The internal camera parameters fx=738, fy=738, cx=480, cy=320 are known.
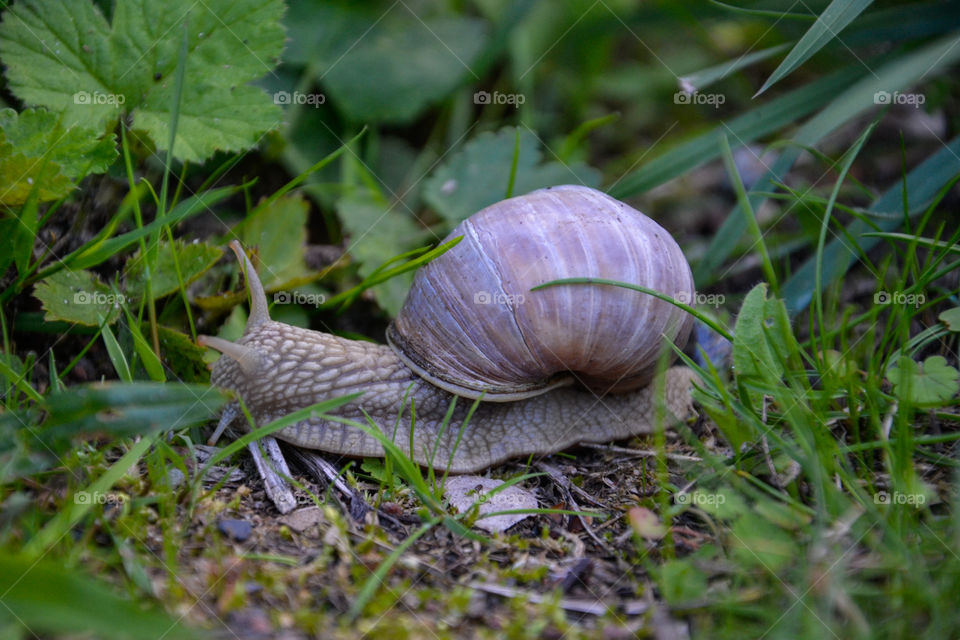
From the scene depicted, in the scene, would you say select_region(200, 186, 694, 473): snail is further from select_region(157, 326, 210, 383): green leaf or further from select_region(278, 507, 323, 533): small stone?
select_region(278, 507, 323, 533): small stone

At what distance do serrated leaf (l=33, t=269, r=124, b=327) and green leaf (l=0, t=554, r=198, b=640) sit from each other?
57.1 inches

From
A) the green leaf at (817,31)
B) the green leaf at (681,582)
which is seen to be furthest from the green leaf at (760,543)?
the green leaf at (817,31)

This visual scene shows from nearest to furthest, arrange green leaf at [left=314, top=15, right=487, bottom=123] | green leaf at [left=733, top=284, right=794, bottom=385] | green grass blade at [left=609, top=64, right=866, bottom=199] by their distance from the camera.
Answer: green leaf at [left=733, top=284, right=794, bottom=385] < green grass blade at [left=609, top=64, right=866, bottom=199] < green leaf at [left=314, top=15, right=487, bottom=123]

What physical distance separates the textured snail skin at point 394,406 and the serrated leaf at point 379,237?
426 mm

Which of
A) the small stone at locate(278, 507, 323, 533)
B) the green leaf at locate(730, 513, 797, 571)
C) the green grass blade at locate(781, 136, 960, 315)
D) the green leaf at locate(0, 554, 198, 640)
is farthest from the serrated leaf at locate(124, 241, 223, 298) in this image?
the green grass blade at locate(781, 136, 960, 315)

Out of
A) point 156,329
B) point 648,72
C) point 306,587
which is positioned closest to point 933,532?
point 306,587

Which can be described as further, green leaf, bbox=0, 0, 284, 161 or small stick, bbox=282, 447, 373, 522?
green leaf, bbox=0, 0, 284, 161

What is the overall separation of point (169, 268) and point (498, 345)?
1.55 metres

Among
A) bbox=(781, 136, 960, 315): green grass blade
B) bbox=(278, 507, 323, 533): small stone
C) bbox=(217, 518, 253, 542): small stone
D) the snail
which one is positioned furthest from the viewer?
bbox=(781, 136, 960, 315): green grass blade

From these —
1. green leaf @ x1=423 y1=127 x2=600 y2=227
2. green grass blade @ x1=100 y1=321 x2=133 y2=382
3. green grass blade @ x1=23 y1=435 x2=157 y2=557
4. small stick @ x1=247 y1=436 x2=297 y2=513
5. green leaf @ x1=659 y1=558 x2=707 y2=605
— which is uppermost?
green leaf @ x1=423 y1=127 x2=600 y2=227

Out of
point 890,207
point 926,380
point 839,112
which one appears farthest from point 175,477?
point 839,112

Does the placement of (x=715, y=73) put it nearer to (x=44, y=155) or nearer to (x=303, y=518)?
(x=303, y=518)

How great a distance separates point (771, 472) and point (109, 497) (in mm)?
2320

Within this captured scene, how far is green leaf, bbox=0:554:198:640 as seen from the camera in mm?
1703
